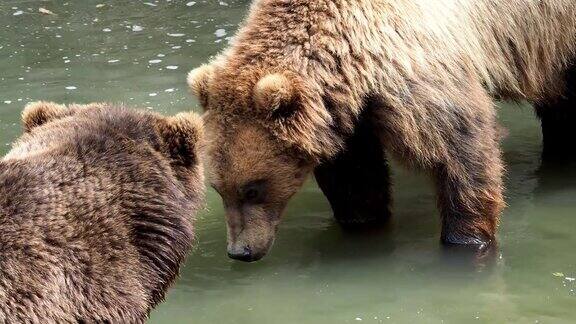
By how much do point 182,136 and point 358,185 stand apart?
10.5 ft

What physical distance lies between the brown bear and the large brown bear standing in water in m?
1.67

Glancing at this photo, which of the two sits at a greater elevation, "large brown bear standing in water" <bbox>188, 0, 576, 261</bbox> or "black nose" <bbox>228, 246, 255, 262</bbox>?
"large brown bear standing in water" <bbox>188, 0, 576, 261</bbox>

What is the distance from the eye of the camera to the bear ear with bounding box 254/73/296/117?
679cm

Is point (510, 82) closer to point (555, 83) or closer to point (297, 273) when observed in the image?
point (555, 83)

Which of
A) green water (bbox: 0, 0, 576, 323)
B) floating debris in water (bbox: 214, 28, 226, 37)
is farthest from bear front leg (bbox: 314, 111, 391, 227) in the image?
floating debris in water (bbox: 214, 28, 226, 37)

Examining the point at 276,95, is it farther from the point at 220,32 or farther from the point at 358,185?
the point at 220,32

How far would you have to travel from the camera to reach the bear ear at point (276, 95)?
6789 mm

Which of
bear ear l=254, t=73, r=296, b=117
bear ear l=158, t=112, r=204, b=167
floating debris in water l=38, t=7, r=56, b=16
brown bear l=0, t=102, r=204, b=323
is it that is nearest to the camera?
brown bear l=0, t=102, r=204, b=323

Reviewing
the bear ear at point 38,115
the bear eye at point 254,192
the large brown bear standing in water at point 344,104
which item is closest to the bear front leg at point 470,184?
the large brown bear standing in water at point 344,104

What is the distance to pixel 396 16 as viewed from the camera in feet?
23.6

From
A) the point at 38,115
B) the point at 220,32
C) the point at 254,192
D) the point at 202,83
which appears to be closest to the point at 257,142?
the point at 254,192

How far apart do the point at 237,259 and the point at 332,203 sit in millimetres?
1278

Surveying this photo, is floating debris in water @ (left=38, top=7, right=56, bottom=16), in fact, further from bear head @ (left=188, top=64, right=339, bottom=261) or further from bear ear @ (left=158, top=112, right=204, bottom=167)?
bear ear @ (left=158, top=112, right=204, bottom=167)

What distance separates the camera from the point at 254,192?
7.20 meters
